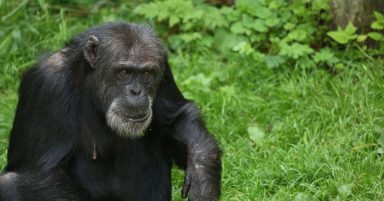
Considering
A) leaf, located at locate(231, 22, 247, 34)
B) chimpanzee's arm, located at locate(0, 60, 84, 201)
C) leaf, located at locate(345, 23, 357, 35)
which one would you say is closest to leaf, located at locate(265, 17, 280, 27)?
leaf, located at locate(231, 22, 247, 34)

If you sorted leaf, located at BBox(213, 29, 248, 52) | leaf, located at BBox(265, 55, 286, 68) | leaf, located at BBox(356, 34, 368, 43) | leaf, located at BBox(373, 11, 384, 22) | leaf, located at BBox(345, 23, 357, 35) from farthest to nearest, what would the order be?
leaf, located at BBox(213, 29, 248, 52)
leaf, located at BBox(265, 55, 286, 68)
leaf, located at BBox(345, 23, 357, 35)
leaf, located at BBox(356, 34, 368, 43)
leaf, located at BBox(373, 11, 384, 22)

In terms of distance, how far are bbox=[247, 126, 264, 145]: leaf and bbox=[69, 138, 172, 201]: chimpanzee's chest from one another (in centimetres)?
132

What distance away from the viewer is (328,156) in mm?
7051

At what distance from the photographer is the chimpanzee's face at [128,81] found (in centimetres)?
589

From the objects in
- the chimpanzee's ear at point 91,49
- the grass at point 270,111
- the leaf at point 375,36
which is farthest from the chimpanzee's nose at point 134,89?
the leaf at point 375,36

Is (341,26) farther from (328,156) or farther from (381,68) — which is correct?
(328,156)

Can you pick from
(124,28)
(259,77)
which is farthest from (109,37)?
(259,77)

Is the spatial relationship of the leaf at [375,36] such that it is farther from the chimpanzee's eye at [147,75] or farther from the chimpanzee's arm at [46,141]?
the chimpanzee's arm at [46,141]

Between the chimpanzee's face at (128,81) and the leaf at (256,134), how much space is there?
1794 mm

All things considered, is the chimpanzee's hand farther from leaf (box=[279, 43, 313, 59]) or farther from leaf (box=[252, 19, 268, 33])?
leaf (box=[252, 19, 268, 33])

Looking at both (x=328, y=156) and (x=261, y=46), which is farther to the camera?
(x=261, y=46)

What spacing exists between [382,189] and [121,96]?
86.7 inches

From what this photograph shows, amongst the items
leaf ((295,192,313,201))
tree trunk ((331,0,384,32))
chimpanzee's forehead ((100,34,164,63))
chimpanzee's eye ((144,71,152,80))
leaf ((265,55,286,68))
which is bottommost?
leaf ((295,192,313,201))

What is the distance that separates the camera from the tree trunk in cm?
864
